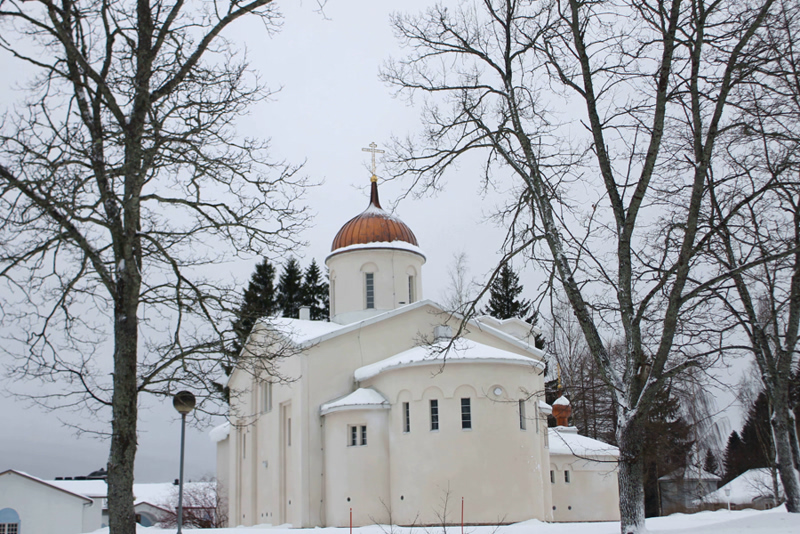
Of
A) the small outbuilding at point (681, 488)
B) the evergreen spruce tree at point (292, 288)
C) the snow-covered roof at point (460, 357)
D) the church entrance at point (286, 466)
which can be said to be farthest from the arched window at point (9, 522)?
the small outbuilding at point (681, 488)

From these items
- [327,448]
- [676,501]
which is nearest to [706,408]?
[676,501]

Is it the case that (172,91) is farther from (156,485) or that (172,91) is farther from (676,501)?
(156,485)

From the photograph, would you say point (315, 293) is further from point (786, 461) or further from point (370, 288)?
point (786, 461)

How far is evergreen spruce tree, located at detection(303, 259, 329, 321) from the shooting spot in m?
49.6

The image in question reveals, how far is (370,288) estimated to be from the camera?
30219mm

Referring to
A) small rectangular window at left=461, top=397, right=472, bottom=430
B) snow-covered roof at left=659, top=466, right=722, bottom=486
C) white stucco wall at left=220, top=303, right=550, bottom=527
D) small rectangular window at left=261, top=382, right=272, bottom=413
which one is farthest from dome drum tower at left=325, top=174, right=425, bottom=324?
snow-covered roof at left=659, top=466, right=722, bottom=486

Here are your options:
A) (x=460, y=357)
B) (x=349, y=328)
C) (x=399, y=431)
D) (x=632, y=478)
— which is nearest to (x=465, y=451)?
(x=399, y=431)

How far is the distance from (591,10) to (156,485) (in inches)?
3153

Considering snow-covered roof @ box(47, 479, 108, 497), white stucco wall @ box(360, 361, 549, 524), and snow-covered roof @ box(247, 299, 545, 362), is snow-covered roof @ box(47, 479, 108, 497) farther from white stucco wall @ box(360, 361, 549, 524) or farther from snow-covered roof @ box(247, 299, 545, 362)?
white stucco wall @ box(360, 361, 549, 524)

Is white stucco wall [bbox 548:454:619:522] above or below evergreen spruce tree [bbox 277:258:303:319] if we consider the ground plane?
below

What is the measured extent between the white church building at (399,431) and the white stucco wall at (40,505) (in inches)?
740

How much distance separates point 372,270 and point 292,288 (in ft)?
65.1

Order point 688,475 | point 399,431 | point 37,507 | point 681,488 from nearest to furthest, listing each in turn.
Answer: point 399,431 → point 37,507 → point 681,488 → point 688,475

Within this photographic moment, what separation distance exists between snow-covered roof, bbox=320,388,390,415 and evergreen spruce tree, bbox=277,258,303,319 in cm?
2460
